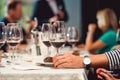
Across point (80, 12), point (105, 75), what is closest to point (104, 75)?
point (105, 75)

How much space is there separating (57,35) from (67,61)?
300 millimetres

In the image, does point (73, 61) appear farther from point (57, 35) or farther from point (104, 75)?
point (57, 35)

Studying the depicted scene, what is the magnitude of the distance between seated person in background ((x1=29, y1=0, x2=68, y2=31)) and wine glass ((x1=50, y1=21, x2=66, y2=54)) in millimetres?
3885

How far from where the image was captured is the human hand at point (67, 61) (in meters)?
1.60

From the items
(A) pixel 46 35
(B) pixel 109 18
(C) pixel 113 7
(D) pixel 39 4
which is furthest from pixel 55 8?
(A) pixel 46 35

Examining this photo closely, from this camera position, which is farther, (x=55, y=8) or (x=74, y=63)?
(x=55, y=8)

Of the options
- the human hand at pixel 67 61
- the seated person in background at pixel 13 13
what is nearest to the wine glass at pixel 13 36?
the human hand at pixel 67 61

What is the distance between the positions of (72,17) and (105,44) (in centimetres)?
195

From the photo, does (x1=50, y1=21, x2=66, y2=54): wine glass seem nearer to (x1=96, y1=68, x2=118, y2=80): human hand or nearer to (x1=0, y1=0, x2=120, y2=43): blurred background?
(x1=96, y1=68, x2=118, y2=80): human hand

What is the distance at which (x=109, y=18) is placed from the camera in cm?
418

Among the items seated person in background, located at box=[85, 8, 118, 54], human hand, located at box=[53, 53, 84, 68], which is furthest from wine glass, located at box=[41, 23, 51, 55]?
seated person in background, located at box=[85, 8, 118, 54]

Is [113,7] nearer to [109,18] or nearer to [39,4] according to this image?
[39,4]

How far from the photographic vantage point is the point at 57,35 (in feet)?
6.15

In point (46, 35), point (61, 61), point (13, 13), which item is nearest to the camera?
point (61, 61)
